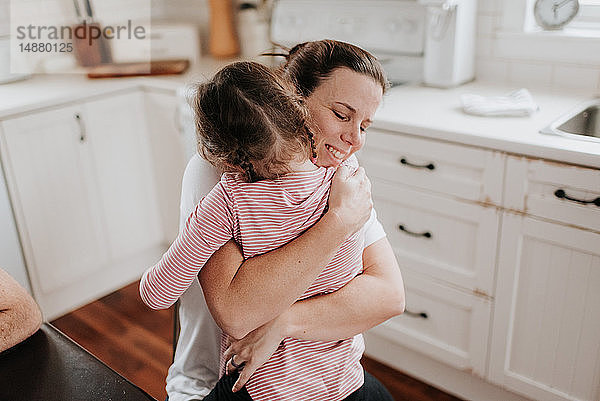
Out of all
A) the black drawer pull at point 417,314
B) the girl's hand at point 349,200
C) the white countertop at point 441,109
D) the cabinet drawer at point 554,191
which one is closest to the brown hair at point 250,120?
the girl's hand at point 349,200

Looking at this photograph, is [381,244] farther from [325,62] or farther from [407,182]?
[407,182]

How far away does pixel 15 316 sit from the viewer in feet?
2.93

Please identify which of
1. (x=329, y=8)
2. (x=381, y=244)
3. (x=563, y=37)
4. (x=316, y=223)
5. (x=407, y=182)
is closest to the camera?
(x=316, y=223)

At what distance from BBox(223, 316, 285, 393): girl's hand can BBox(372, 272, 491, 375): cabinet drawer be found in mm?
1065

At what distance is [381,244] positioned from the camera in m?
1.15

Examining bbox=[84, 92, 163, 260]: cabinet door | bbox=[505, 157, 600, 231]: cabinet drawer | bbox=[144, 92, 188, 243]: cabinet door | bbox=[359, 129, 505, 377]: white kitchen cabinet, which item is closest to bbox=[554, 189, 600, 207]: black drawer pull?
bbox=[505, 157, 600, 231]: cabinet drawer

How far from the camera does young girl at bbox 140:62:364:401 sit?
0.85 meters

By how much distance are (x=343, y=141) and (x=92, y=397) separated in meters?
0.55

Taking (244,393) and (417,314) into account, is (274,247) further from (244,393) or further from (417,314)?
(417,314)

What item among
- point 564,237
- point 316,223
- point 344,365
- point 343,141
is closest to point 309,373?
point 344,365

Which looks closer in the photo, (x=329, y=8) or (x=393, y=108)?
(x=393, y=108)

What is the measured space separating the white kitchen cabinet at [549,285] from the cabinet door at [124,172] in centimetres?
171

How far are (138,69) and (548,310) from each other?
78.9 inches

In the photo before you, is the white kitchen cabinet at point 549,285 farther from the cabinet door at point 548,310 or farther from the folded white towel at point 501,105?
the folded white towel at point 501,105
